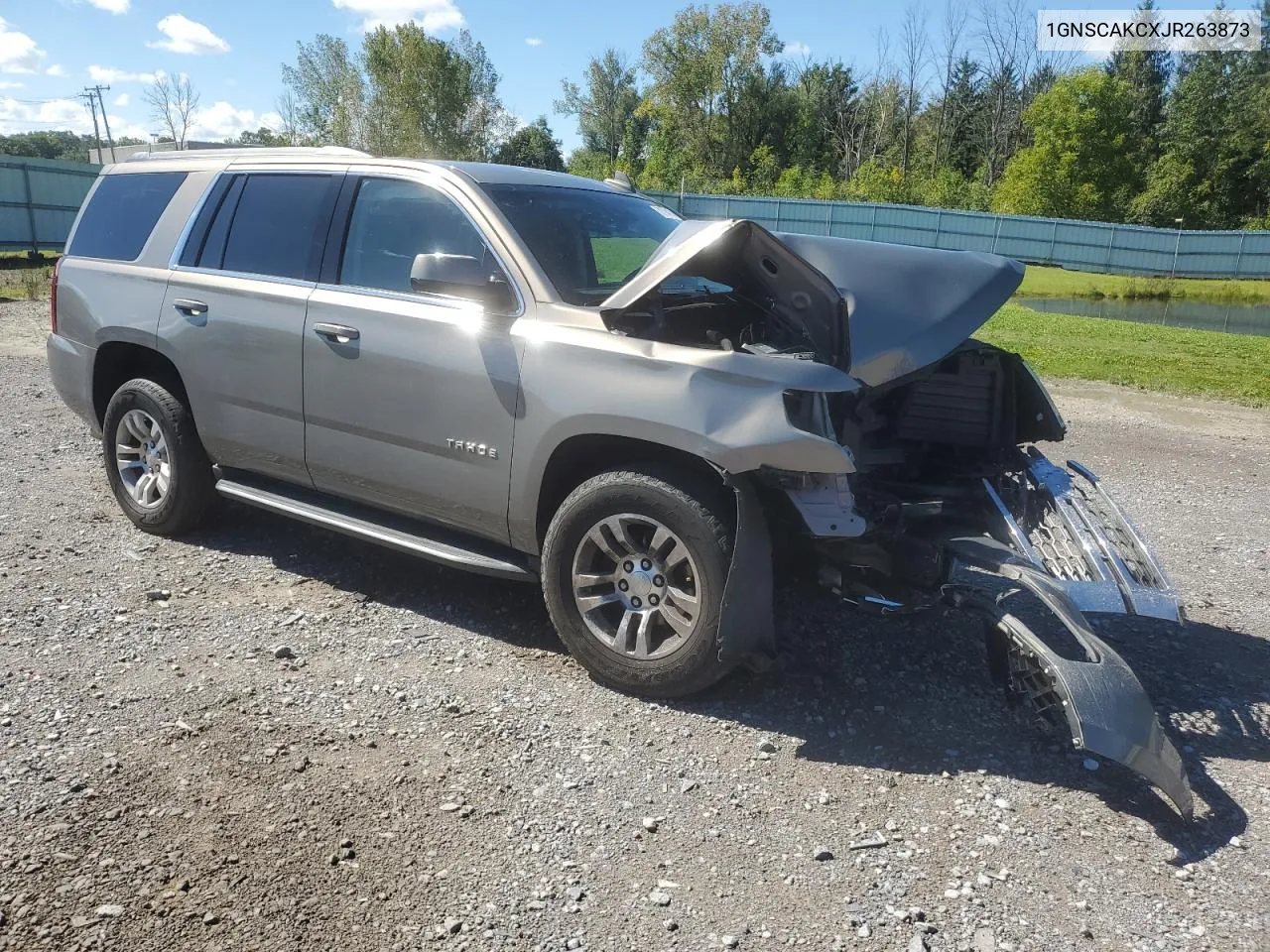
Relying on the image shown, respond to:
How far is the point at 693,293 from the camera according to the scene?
4312mm

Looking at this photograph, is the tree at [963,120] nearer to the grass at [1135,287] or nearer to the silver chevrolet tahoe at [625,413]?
the grass at [1135,287]

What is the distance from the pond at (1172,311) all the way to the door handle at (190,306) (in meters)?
21.3

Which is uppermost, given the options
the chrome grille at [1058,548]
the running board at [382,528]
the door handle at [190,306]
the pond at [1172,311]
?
the door handle at [190,306]

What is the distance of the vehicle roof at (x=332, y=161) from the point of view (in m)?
4.54

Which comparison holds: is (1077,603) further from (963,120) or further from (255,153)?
(963,120)

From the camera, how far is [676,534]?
367cm

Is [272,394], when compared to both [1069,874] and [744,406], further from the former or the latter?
[1069,874]

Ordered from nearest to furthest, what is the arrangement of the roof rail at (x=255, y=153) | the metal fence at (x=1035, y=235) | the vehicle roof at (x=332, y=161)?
the vehicle roof at (x=332, y=161) → the roof rail at (x=255, y=153) → the metal fence at (x=1035, y=235)

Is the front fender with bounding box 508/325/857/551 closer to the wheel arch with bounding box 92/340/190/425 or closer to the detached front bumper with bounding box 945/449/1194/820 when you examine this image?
the detached front bumper with bounding box 945/449/1194/820

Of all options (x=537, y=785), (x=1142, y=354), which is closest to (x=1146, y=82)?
(x=1142, y=354)

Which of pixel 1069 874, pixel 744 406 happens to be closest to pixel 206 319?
pixel 744 406

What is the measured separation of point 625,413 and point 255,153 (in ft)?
9.50

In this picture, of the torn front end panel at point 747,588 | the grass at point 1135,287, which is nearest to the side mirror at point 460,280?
the torn front end panel at point 747,588

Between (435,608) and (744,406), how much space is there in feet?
6.64
